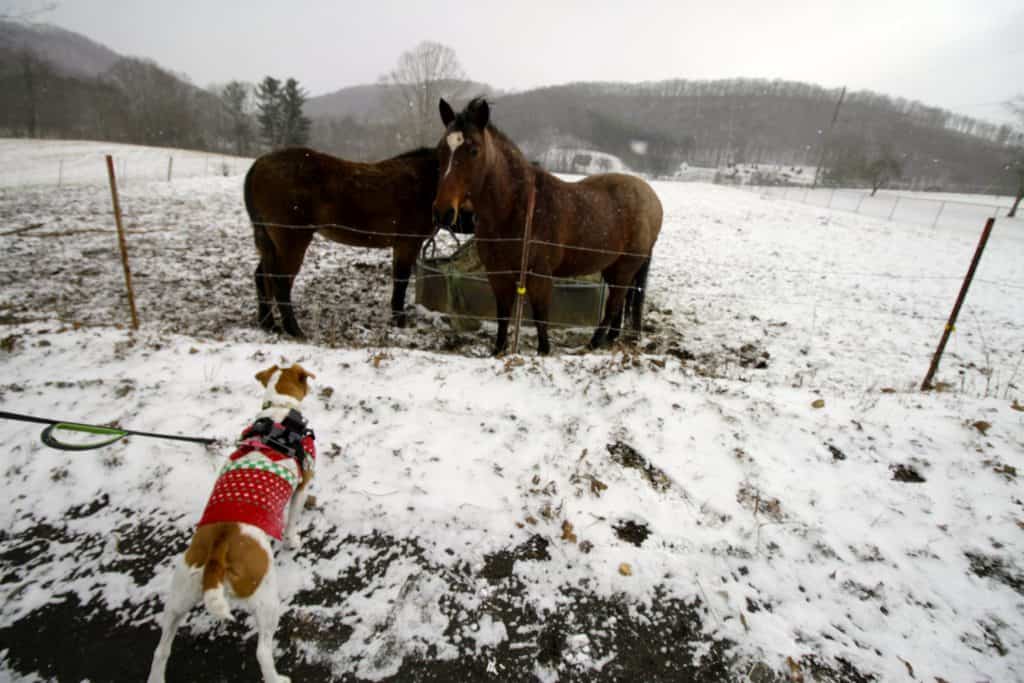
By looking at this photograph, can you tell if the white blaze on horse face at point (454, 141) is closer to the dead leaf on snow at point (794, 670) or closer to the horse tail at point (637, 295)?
the horse tail at point (637, 295)

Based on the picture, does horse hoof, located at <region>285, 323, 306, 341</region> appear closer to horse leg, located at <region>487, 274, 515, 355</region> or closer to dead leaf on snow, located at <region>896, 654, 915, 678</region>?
horse leg, located at <region>487, 274, 515, 355</region>

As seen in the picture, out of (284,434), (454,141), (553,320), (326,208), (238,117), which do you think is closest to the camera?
(284,434)

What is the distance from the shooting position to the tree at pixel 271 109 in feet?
152

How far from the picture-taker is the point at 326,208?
17.5 ft

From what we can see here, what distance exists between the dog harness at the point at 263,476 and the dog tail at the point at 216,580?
106 millimetres

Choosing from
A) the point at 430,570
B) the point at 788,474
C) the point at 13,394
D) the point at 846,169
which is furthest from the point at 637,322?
the point at 846,169

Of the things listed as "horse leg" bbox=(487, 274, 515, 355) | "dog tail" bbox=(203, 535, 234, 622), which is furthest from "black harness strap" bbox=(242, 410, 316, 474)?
"horse leg" bbox=(487, 274, 515, 355)

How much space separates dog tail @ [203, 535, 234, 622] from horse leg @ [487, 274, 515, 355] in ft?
11.6

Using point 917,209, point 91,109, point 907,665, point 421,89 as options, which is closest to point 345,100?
point 91,109

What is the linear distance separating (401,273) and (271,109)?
53905 millimetres

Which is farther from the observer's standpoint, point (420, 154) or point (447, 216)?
point (420, 154)

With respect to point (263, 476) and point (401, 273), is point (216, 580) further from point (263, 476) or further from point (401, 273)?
point (401, 273)

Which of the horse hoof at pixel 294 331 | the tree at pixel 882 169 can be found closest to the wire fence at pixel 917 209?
the tree at pixel 882 169

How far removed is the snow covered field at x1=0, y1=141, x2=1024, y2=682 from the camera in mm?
2039
